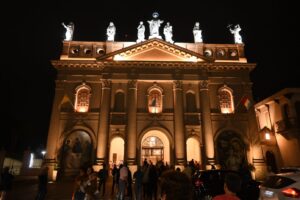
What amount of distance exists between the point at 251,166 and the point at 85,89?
19.7 m

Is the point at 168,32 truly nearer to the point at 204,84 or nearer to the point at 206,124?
the point at 204,84

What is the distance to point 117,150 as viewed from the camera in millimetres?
28453

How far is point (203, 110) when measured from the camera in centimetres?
2797

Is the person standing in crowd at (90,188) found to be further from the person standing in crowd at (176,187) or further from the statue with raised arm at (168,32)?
the statue with raised arm at (168,32)

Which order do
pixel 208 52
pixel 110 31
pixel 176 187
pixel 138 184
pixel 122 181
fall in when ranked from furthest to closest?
pixel 208 52 < pixel 110 31 < pixel 138 184 < pixel 122 181 < pixel 176 187

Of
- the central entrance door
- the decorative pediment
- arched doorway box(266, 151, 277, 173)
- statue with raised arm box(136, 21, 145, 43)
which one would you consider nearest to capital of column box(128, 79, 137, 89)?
the decorative pediment

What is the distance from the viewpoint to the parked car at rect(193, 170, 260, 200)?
967 centimetres

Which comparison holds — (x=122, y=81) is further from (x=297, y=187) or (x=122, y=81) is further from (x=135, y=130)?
(x=297, y=187)

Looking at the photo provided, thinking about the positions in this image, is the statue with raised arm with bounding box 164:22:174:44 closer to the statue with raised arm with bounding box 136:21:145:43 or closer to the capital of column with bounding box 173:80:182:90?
the statue with raised arm with bounding box 136:21:145:43

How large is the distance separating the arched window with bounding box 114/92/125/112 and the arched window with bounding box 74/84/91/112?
3.14 metres

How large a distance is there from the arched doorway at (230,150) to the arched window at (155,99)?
292 inches

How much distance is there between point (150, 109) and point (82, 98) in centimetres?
784

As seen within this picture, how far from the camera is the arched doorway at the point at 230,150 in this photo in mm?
26625

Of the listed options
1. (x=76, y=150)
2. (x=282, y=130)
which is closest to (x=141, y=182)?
(x=76, y=150)
